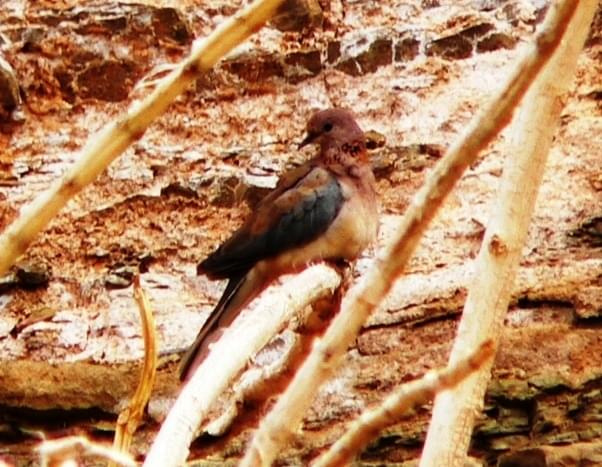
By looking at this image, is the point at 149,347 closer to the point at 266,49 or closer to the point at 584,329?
the point at 584,329

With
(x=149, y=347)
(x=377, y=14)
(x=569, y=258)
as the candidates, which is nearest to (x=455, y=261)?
(x=569, y=258)

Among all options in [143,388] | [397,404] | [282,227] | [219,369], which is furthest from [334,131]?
[397,404]

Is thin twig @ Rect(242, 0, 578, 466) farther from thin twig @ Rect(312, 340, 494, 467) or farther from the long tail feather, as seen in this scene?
the long tail feather

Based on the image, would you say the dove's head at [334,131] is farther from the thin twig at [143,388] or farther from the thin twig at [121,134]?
the thin twig at [121,134]

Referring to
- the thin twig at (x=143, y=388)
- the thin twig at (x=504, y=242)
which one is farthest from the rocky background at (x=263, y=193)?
the thin twig at (x=504, y=242)

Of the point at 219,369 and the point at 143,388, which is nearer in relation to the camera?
the point at 143,388

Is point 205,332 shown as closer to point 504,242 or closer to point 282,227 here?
point 282,227
